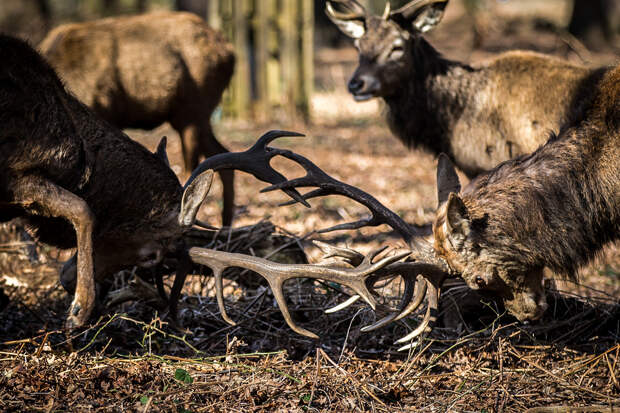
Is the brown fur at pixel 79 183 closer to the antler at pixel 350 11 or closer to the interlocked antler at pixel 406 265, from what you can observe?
the interlocked antler at pixel 406 265

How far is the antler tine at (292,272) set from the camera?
3.50 m

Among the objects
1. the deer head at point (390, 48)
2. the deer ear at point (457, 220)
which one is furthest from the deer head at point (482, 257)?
the deer head at point (390, 48)

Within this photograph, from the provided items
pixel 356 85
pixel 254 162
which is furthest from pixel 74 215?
pixel 356 85

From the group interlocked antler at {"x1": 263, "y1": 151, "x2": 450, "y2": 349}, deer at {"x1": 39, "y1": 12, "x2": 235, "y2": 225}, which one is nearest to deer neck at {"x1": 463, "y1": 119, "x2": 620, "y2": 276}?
interlocked antler at {"x1": 263, "y1": 151, "x2": 450, "y2": 349}

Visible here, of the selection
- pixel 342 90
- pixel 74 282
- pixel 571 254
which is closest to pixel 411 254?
pixel 571 254

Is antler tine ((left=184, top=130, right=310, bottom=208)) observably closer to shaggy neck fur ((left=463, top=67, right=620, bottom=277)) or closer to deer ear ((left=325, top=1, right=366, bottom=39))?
shaggy neck fur ((left=463, top=67, right=620, bottom=277))

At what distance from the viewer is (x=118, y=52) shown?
7.70 meters

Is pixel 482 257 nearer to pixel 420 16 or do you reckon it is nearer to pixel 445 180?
pixel 445 180

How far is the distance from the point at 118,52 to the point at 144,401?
211 inches

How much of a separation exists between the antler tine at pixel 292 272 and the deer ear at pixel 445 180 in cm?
68

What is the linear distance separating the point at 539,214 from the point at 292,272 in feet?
4.59

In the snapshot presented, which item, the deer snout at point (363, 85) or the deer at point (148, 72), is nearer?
the deer snout at point (363, 85)

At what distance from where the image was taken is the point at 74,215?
3.72 m

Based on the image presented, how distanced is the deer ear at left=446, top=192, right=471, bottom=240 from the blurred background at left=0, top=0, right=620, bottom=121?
7.79 metres
